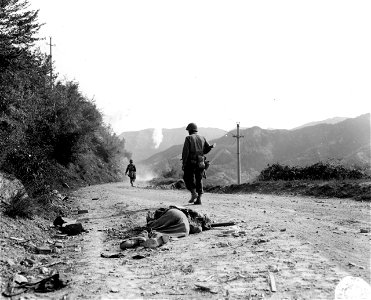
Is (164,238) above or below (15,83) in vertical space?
below

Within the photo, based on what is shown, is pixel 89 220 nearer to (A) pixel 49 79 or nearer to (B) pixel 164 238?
(B) pixel 164 238

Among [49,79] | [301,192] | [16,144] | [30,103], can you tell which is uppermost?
[49,79]

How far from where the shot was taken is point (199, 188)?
10180mm

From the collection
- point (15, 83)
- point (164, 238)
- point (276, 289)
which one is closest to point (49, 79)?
point (15, 83)

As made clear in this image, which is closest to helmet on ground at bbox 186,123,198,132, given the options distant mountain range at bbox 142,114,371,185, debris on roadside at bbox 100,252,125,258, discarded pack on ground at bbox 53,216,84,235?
discarded pack on ground at bbox 53,216,84,235

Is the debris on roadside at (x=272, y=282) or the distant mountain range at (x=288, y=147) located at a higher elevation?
the distant mountain range at (x=288, y=147)

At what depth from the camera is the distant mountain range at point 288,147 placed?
122188 mm

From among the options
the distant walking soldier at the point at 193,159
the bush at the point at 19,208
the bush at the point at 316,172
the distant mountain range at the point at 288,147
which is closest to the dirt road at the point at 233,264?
the bush at the point at 19,208

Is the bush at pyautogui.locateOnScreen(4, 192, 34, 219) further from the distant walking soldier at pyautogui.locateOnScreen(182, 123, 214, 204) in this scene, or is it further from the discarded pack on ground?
the distant walking soldier at pyautogui.locateOnScreen(182, 123, 214, 204)

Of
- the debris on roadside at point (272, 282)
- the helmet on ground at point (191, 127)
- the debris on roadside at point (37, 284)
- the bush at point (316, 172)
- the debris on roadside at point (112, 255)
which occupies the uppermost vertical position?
the helmet on ground at point (191, 127)

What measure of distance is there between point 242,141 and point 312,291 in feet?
502

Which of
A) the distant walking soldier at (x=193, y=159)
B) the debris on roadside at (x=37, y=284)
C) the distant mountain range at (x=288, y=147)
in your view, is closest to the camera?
the debris on roadside at (x=37, y=284)

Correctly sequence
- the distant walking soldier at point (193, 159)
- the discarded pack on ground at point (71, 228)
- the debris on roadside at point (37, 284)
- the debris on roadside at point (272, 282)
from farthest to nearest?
the distant walking soldier at point (193, 159), the discarded pack on ground at point (71, 228), the debris on roadside at point (37, 284), the debris on roadside at point (272, 282)

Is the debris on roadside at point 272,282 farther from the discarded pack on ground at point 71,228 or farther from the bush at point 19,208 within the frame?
the bush at point 19,208
